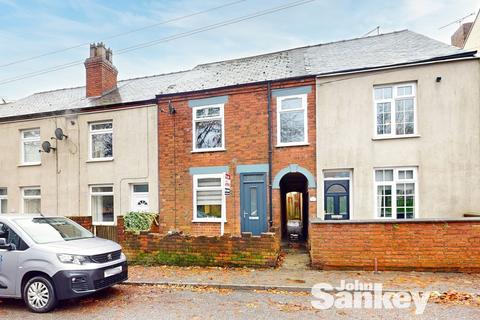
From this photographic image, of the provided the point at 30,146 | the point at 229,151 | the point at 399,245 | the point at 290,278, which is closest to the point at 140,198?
the point at 229,151

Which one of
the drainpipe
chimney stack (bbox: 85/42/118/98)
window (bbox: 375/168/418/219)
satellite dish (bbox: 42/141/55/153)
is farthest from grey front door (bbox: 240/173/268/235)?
chimney stack (bbox: 85/42/118/98)

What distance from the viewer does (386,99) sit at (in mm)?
11078

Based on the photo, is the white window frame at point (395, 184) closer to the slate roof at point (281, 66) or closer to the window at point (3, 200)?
the slate roof at point (281, 66)

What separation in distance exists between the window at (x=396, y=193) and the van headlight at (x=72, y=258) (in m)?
8.75

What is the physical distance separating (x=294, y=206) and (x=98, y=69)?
11.3m

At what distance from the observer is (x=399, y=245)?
25.2 ft

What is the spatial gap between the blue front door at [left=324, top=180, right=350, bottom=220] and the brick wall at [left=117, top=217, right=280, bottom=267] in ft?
10.8

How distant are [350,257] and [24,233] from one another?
269 inches

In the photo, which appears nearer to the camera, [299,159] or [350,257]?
[350,257]

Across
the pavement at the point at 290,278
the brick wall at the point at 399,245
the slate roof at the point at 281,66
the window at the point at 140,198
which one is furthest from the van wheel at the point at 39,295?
the slate roof at the point at 281,66

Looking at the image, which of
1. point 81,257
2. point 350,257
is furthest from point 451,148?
point 81,257

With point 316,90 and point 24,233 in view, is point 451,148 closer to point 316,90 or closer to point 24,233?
point 316,90

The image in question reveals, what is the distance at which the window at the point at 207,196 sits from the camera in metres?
12.6

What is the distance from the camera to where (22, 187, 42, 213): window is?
50.6ft
